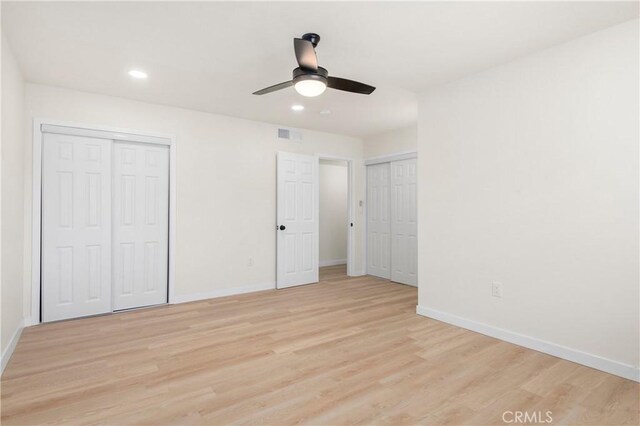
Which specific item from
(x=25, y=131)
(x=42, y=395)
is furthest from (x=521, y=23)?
(x=25, y=131)

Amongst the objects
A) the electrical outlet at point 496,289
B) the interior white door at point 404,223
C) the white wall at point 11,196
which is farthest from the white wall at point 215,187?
the electrical outlet at point 496,289

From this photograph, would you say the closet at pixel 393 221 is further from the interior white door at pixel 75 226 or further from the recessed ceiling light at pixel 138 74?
the interior white door at pixel 75 226

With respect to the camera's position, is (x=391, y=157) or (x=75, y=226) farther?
(x=391, y=157)

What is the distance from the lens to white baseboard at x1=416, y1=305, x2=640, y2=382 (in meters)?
2.42

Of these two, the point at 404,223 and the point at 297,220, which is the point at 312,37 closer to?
the point at 297,220

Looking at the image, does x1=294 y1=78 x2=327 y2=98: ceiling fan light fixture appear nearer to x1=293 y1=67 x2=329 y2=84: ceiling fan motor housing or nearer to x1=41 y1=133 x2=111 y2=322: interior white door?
x1=293 y1=67 x2=329 y2=84: ceiling fan motor housing

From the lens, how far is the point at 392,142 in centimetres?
564

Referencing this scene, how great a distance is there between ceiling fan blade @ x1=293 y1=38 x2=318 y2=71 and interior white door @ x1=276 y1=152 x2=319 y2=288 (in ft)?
9.25

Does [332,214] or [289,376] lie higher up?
[332,214]

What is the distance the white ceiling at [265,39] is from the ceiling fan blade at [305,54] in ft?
0.64

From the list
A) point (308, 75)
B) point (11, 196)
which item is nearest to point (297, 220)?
point (308, 75)

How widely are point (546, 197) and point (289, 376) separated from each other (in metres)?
2.49

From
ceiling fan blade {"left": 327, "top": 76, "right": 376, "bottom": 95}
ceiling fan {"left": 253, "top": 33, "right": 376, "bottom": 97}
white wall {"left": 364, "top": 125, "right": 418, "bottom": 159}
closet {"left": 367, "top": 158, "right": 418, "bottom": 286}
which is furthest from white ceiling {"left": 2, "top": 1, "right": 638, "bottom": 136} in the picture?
closet {"left": 367, "top": 158, "right": 418, "bottom": 286}

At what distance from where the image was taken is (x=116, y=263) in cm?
404
